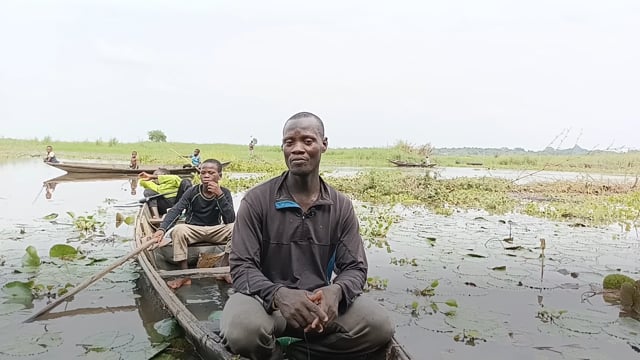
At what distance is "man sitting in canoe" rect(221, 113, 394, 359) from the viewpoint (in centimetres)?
239

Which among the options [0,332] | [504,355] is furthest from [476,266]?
[0,332]

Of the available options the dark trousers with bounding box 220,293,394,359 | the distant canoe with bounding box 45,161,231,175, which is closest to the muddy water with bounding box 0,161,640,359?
the dark trousers with bounding box 220,293,394,359

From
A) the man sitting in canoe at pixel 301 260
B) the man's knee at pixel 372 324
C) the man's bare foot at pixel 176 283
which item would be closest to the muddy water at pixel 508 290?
the man's knee at pixel 372 324

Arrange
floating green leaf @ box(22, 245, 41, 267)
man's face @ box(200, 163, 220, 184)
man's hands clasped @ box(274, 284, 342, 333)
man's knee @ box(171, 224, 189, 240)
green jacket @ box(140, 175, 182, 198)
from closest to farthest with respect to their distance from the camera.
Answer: man's hands clasped @ box(274, 284, 342, 333) < man's knee @ box(171, 224, 189, 240) < man's face @ box(200, 163, 220, 184) < floating green leaf @ box(22, 245, 41, 267) < green jacket @ box(140, 175, 182, 198)

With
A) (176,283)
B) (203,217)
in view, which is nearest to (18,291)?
(176,283)

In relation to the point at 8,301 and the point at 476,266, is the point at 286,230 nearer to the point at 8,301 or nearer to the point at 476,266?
the point at 8,301

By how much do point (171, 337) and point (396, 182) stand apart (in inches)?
509

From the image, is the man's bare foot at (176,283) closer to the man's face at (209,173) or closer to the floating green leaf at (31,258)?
the man's face at (209,173)

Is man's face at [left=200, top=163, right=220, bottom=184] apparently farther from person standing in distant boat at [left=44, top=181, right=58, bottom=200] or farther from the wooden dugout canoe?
person standing in distant boat at [left=44, top=181, right=58, bottom=200]

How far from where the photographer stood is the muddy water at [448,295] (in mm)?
3844

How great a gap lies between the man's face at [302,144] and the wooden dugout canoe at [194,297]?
0.99 meters

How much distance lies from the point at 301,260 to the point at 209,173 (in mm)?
2865

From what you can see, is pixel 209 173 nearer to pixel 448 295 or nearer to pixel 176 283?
pixel 176 283

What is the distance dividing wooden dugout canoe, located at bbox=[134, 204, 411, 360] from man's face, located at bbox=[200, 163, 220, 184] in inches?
30.0
